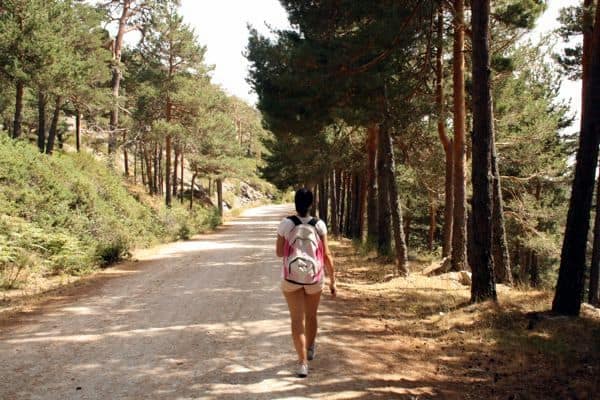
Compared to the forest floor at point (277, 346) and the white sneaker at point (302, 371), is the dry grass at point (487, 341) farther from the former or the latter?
the white sneaker at point (302, 371)

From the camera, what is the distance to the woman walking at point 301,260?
4812 mm

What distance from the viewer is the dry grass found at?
195 inches

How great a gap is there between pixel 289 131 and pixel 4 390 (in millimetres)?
10842

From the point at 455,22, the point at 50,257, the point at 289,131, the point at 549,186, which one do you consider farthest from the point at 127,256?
the point at 549,186

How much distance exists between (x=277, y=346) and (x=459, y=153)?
826 cm

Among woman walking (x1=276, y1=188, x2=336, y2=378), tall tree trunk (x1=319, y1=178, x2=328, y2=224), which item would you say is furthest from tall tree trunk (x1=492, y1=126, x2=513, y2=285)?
tall tree trunk (x1=319, y1=178, x2=328, y2=224)

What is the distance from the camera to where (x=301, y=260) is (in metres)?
4.80

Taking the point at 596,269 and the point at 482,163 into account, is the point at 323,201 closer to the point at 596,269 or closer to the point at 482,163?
the point at 596,269

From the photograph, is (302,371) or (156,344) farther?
(156,344)

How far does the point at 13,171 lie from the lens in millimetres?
14531

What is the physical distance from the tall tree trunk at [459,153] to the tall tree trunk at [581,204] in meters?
4.96

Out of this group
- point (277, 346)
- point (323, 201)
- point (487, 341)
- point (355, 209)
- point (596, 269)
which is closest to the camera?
point (277, 346)

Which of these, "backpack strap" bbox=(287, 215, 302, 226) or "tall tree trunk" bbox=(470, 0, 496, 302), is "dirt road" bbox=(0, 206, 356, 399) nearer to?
"backpack strap" bbox=(287, 215, 302, 226)

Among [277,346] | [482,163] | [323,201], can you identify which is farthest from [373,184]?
[323,201]
